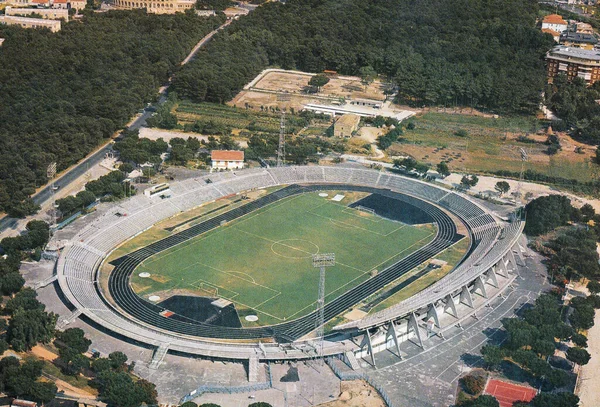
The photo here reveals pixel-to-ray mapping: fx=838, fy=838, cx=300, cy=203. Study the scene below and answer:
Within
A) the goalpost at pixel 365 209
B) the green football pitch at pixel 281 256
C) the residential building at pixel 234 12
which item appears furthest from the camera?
the residential building at pixel 234 12

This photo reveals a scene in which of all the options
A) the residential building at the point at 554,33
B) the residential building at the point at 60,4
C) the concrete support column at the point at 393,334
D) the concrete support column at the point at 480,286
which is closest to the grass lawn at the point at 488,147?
the concrete support column at the point at 480,286

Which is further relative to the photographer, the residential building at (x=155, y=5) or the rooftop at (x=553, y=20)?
the residential building at (x=155, y=5)

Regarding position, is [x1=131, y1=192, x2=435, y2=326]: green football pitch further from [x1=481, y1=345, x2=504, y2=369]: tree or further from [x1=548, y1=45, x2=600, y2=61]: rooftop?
[x1=548, y1=45, x2=600, y2=61]: rooftop

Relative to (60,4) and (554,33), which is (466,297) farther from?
(60,4)

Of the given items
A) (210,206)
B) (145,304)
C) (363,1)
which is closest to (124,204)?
(210,206)

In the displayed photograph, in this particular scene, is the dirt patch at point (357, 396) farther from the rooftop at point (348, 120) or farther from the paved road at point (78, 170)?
the rooftop at point (348, 120)

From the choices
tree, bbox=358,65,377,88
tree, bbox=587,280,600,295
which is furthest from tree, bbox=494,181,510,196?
tree, bbox=358,65,377,88
